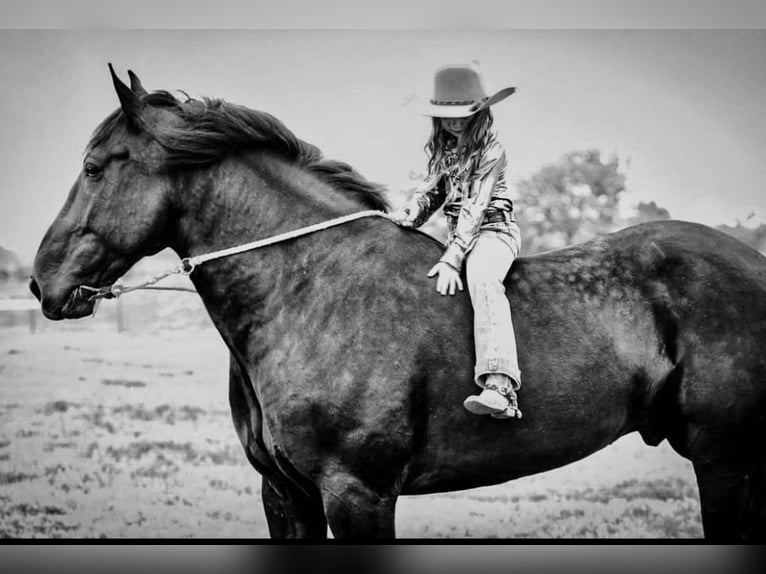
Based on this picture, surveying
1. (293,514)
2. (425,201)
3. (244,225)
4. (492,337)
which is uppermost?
(425,201)

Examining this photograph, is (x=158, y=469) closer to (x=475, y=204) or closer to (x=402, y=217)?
(x=402, y=217)

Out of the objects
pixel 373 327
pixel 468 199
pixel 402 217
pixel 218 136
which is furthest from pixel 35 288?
pixel 468 199

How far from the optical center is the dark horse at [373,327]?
2.53m

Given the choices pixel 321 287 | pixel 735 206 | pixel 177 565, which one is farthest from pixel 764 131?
pixel 177 565

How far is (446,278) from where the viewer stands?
2645 millimetres

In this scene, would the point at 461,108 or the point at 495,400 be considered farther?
the point at 461,108

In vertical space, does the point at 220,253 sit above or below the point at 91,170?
below

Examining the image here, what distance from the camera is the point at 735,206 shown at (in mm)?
4457

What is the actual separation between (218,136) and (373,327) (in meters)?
0.78

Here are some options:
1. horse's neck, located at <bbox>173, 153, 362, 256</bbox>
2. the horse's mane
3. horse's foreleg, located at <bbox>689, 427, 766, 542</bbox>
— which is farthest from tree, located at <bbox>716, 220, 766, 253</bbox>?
horse's neck, located at <bbox>173, 153, 362, 256</bbox>

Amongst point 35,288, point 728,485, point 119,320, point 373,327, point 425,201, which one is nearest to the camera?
point 373,327

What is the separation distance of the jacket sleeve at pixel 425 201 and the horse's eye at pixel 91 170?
1021 mm

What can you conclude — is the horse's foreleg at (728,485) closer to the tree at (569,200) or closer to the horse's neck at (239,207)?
the horse's neck at (239,207)

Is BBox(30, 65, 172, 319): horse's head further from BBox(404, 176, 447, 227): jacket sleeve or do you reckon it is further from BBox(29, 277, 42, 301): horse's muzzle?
BBox(404, 176, 447, 227): jacket sleeve
